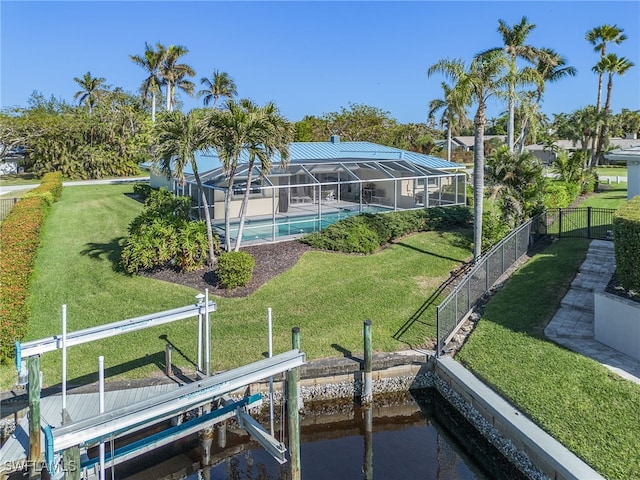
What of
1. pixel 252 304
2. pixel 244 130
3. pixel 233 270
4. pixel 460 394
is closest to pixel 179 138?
pixel 244 130

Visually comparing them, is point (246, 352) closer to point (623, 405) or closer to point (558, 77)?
point (623, 405)

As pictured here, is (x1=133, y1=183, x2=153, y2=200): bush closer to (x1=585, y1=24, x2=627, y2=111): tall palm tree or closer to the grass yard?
the grass yard

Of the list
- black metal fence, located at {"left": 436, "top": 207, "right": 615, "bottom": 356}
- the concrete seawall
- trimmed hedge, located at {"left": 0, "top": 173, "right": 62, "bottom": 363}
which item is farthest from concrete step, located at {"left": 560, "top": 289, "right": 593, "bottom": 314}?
trimmed hedge, located at {"left": 0, "top": 173, "right": 62, "bottom": 363}

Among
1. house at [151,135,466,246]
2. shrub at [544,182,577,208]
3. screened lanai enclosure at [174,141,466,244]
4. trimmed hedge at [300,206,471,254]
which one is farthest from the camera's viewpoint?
shrub at [544,182,577,208]

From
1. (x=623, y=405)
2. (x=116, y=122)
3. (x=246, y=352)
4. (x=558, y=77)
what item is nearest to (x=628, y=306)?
(x=623, y=405)

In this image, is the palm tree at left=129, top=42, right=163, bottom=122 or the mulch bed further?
the palm tree at left=129, top=42, right=163, bottom=122

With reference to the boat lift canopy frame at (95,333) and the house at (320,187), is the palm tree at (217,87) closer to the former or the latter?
the house at (320,187)

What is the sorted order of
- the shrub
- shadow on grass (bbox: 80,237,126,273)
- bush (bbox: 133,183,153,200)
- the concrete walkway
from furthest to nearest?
bush (bbox: 133,183,153,200) → the shrub → shadow on grass (bbox: 80,237,126,273) → the concrete walkway

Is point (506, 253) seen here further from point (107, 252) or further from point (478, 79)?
point (107, 252)
